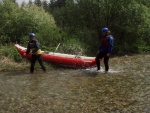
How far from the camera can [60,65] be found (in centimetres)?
1478

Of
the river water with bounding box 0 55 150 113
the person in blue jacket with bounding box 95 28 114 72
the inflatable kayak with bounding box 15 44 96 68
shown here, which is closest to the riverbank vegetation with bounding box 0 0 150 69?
the inflatable kayak with bounding box 15 44 96 68

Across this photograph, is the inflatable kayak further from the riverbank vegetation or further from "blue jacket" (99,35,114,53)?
the riverbank vegetation

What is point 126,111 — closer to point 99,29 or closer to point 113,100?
point 113,100

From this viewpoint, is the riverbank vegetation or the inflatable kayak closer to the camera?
the inflatable kayak

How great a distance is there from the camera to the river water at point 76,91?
26.2 ft

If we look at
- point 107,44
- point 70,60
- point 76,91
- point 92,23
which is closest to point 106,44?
point 107,44

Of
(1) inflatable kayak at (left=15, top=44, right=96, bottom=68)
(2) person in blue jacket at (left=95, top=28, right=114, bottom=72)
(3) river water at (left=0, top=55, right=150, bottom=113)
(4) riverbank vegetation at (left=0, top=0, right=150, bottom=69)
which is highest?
(4) riverbank vegetation at (left=0, top=0, right=150, bottom=69)

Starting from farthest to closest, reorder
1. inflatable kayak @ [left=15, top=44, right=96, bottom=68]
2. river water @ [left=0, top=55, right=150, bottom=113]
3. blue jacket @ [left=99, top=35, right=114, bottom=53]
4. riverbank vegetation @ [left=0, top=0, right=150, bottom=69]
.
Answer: riverbank vegetation @ [left=0, top=0, right=150, bottom=69] → inflatable kayak @ [left=15, top=44, right=96, bottom=68] → blue jacket @ [left=99, top=35, right=114, bottom=53] → river water @ [left=0, top=55, right=150, bottom=113]

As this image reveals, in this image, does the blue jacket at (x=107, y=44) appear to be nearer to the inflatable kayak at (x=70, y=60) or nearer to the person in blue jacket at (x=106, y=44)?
the person in blue jacket at (x=106, y=44)

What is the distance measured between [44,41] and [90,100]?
1102 cm

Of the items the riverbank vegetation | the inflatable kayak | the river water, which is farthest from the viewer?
the riverbank vegetation

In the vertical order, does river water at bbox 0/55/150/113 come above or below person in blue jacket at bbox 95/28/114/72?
below

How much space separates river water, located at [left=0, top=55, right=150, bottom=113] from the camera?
7999 mm

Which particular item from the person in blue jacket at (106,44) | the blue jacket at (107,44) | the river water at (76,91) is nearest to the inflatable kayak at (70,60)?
the river water at (76,91)
